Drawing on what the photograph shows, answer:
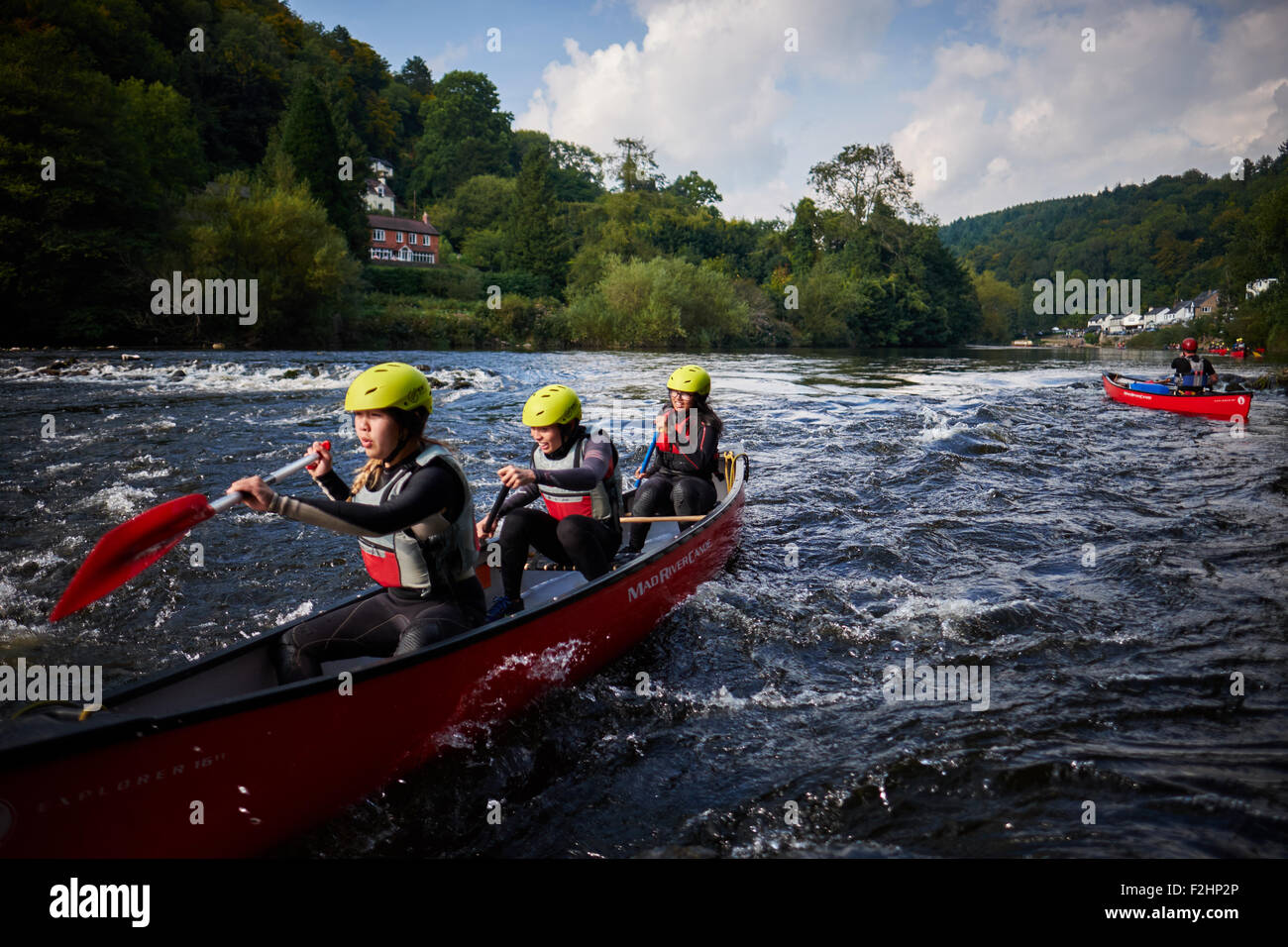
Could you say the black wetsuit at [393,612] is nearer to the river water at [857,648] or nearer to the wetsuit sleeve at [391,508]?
the wetsuit sleeve at [391,508]

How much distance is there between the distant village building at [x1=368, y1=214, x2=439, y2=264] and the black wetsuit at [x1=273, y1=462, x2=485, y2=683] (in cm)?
7223

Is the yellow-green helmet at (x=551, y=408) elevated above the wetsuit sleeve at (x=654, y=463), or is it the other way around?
the yellow-green helmet at (x=551, y=408)

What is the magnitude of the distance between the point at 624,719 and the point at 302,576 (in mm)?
3819

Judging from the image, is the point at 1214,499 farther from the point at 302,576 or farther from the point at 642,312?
the point at 642,312

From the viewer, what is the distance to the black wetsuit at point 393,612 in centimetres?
364

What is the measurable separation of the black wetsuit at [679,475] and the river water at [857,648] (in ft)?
2.79

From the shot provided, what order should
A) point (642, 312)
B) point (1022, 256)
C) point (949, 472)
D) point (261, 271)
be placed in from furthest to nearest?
point (1022, 256)
point (642, 312)
point (261, 271)
point (949, 472)

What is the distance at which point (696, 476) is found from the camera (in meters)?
7.57

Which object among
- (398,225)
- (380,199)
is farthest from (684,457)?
(380,199)

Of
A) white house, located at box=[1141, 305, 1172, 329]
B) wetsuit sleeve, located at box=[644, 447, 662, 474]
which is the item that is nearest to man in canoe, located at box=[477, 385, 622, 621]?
wetsuit sleeve, located at box=[644, 447, 662, 474]

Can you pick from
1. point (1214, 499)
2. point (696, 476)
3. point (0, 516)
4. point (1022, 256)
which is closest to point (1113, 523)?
point (1214, 499)

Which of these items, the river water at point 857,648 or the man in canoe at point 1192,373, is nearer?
the river water at point 857,648

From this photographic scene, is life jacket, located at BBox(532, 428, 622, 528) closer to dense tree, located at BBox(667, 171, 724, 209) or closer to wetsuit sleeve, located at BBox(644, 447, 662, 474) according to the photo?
wetsuit sleeve, located at BBox(644, 447, 662, 474)

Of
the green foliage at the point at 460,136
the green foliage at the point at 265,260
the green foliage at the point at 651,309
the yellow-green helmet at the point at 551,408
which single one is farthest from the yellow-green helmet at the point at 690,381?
the green foliage at the point at 460,136
